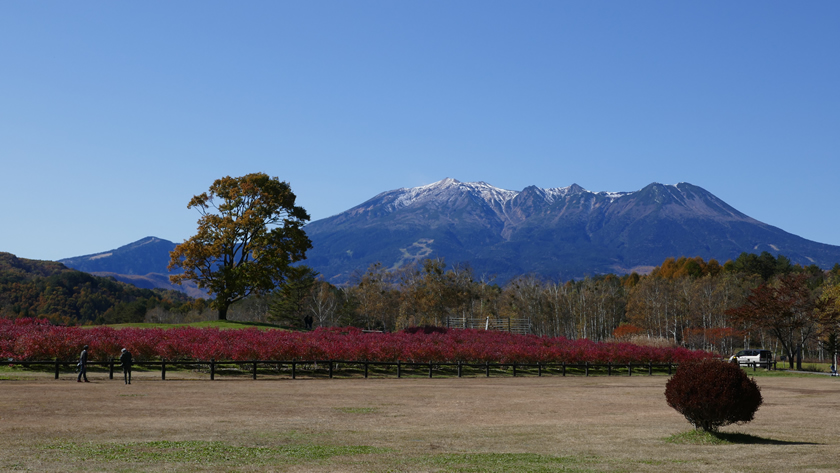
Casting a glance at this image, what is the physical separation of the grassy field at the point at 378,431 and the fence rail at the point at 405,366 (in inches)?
161

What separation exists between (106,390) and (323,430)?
13.8 meters

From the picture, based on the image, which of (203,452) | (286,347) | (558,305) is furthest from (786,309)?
(203,452)

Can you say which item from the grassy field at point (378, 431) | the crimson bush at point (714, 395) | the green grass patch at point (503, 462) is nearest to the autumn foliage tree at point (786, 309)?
the grassy field at point (378, 431)

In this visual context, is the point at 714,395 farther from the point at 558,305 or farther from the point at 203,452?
the point at 558,305

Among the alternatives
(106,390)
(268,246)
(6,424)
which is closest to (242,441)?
(6,424)

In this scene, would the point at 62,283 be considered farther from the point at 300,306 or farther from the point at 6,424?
the point at 6,424

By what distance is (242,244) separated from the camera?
65312 mm

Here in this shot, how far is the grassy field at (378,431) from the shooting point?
1405 centimetres

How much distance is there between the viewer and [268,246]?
216 feet

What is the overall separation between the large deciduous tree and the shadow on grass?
4926 centimetres

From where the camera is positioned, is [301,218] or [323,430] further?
[301,218]

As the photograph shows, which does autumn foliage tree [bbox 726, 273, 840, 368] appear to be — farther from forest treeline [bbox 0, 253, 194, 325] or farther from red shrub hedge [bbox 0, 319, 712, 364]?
forest treeline [bbox 0, 253, 194, 325]

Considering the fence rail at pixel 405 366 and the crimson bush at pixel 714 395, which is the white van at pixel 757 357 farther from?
the crimson bush at pixel 714 395

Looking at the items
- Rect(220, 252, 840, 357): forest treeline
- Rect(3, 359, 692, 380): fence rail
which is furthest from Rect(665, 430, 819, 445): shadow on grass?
Rect(220, 252, 840, 357): forest treeline
